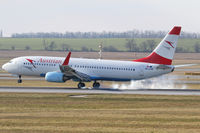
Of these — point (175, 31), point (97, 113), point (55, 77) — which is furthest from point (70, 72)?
point (97, 113)

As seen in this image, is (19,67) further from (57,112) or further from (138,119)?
(138,119)

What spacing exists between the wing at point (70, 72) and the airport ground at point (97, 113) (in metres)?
8.01

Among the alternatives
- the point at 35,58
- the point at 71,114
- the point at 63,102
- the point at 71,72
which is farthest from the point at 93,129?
the point at 35,58

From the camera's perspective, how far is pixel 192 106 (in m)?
43.0

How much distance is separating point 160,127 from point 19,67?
39.8 metres

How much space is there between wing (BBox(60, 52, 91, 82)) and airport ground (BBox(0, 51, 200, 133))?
315 inches

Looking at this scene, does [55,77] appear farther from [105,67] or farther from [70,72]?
[105,67]

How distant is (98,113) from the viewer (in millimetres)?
36406

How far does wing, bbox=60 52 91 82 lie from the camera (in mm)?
60500

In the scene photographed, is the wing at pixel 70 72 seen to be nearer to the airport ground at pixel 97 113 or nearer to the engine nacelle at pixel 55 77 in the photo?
the engine nacelle at pixel 55 77

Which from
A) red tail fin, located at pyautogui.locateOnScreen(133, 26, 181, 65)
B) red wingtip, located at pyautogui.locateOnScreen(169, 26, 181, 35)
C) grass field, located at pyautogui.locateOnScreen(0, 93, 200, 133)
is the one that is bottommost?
grass field, located at pyautogui.locateOnScreen(0, 93, 200, 133)

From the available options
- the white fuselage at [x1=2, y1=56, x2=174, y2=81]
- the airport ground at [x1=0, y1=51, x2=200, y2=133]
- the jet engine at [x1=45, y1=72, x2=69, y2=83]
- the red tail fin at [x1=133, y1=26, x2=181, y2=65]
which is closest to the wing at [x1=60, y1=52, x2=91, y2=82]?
the jet engine at [x1=45, y1=72, x2=69, y2=83]

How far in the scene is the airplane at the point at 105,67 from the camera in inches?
2408

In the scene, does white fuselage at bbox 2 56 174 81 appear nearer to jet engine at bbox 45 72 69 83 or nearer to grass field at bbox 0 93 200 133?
jet engine at bbox 45 72 69 83
